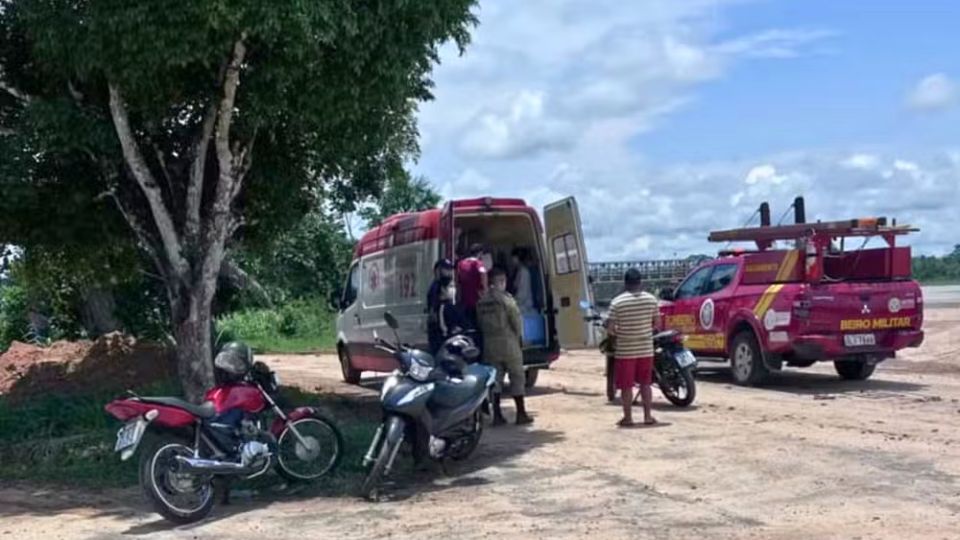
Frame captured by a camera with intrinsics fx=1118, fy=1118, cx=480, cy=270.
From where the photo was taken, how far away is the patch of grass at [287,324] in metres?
33.3

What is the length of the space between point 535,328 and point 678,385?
85.4 inches

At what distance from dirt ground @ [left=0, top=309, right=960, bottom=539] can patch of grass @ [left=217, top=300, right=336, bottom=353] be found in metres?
21.2

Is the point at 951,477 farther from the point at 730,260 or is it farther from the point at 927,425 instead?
the point at 730,260

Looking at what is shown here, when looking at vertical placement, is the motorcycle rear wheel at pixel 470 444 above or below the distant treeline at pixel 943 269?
below

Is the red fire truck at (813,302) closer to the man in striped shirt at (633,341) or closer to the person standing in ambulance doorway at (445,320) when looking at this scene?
the man in striped shirt at (633,341)

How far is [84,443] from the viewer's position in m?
11.4

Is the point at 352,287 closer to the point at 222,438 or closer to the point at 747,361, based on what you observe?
the point at 747,361

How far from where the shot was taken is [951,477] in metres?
8.80

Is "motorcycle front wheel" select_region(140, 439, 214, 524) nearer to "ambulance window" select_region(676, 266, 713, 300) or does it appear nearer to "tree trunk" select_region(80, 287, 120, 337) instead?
"ambulance window" select_region(676, 266, 713, 300)

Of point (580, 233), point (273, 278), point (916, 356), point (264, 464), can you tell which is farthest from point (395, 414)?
point (273, 278)

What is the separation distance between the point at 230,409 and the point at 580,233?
6.25m

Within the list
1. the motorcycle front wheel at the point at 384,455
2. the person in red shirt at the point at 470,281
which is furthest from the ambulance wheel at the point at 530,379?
the motorcycle front wheel at the point at 384,455

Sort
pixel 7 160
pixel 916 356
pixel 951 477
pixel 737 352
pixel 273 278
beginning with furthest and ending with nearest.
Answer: pixel 273 278 < pixel 916 356 < pixel 737 352 < pixel 7 160 < pixel 951 477

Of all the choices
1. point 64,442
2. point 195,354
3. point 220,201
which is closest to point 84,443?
point 64,442
